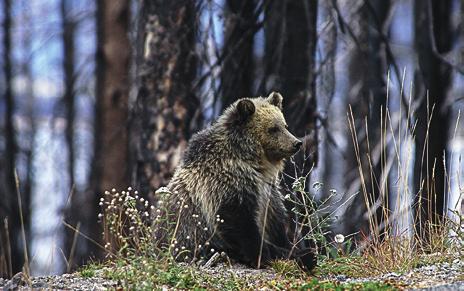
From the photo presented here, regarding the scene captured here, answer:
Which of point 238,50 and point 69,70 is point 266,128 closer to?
point 238,50

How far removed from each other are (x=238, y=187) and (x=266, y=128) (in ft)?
2.43

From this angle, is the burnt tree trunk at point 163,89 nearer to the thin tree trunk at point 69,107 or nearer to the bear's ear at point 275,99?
the bear's ear at point 275,99

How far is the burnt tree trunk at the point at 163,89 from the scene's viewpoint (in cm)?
1054

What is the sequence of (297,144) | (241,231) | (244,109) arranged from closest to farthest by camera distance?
(241,231) < (297,144) < (244,109)

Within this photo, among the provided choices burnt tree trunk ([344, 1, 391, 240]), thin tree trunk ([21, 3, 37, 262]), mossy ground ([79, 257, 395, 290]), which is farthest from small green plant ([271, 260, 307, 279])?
thin tree trunk ([21, 3, 37, 262])

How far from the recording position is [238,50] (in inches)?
426

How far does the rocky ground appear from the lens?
5448mm

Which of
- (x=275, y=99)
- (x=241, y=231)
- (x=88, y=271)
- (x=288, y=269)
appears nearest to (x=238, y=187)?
(x=241, y=231)

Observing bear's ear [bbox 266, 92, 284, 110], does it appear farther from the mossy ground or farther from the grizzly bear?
the mossy ground

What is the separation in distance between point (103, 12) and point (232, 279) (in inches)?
458

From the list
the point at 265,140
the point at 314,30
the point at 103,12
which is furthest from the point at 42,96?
the point at 265,140

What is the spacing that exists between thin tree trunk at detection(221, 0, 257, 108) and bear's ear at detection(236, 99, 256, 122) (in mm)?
2509

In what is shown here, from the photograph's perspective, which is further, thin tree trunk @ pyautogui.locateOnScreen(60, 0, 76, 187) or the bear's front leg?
thin tree trunk @ pyautogui.locateOnScreen(60, 0, 76, 187)

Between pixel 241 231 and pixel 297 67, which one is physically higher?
pixel 297 67
